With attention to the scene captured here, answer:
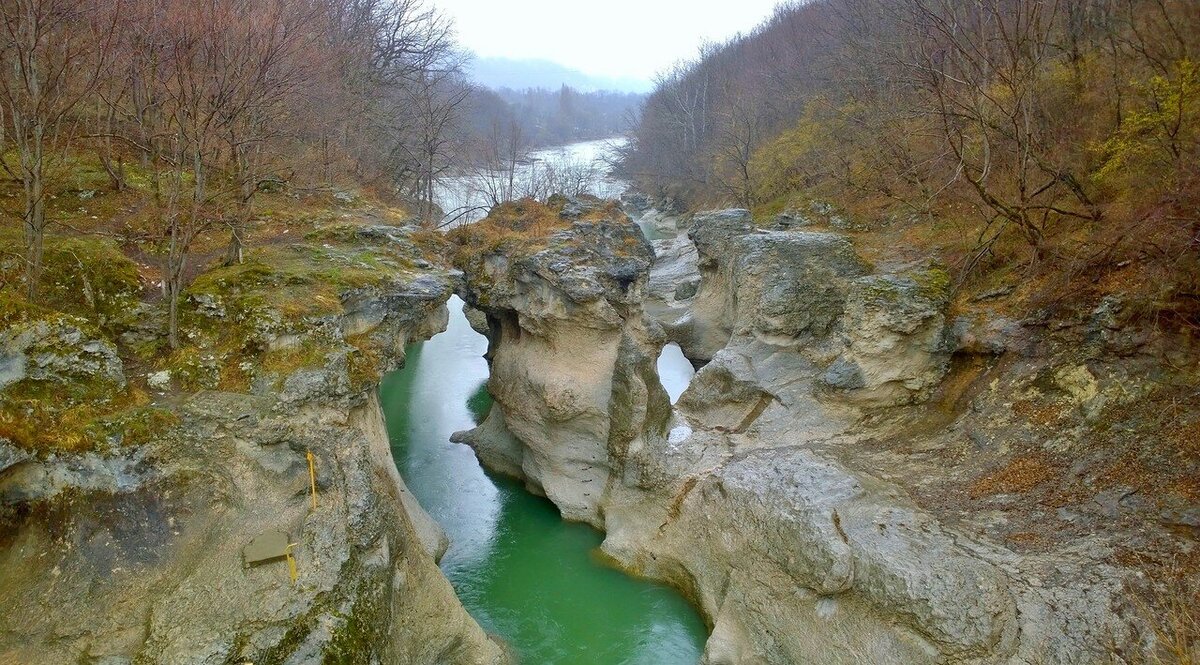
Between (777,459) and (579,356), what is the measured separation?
15.2ft

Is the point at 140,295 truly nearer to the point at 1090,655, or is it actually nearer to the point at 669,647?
the point at 669,647

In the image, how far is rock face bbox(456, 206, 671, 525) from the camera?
1375 centimetres

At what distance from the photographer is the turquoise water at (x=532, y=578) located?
11.0 m

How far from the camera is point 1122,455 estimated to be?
30.2 feet

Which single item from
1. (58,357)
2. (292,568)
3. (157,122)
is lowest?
(292,568)

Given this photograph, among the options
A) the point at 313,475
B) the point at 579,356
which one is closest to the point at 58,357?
the point at 313,475

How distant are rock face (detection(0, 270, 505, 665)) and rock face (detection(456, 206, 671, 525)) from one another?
4628 mm

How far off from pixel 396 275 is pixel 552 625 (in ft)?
21.6

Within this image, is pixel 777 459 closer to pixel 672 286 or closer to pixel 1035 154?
pixel 1035 154

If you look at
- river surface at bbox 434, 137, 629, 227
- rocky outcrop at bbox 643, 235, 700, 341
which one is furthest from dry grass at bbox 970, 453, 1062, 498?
river surface at bbox 434, 137, 629, 227

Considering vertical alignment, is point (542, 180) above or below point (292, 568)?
above

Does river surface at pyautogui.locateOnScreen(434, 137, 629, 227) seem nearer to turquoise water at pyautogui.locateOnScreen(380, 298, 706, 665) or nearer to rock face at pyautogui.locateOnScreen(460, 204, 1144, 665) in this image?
rock face at pyautogui.locateOnScreen(460, 204, 1144, 665)

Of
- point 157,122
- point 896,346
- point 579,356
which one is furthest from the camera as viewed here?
point 579,356

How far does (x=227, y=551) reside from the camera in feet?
26.9
